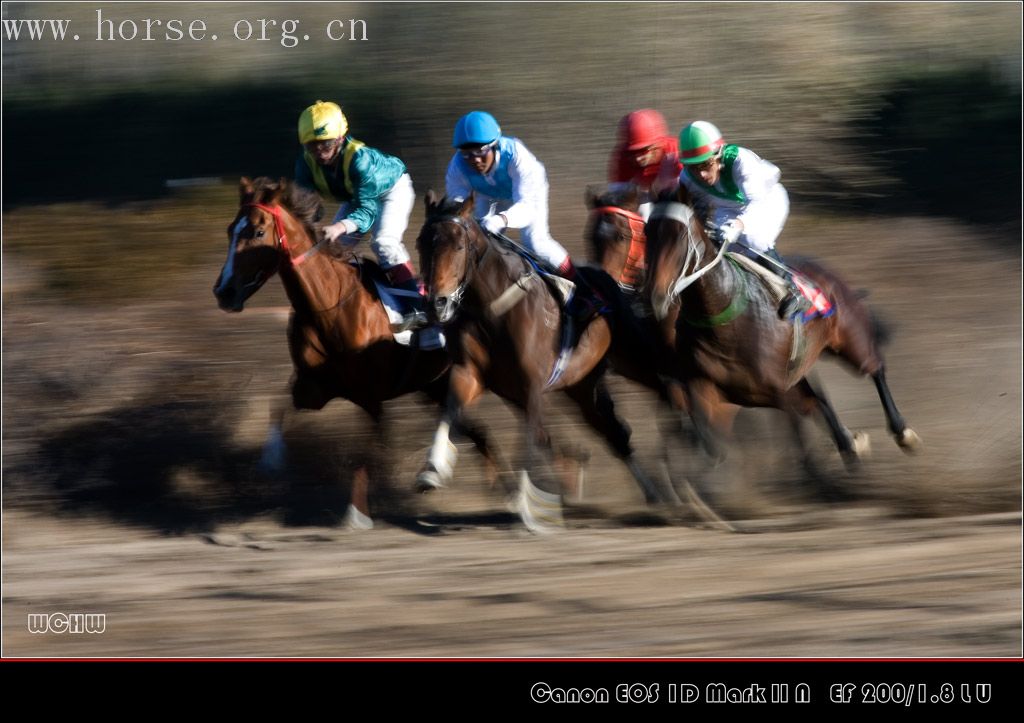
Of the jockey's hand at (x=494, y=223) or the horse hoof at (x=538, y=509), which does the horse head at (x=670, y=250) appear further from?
the horse hoof at (x=538, y=509)

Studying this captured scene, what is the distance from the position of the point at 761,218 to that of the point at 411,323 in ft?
5.98

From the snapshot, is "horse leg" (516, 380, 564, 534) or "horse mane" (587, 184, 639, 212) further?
"horse mane" (587, 184, 639, 212)

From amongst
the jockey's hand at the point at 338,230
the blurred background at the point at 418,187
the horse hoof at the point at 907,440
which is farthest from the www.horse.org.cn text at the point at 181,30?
the horse hoof at the point at 907,440

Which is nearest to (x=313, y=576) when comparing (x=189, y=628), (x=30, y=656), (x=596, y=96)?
(x=189, y=628)

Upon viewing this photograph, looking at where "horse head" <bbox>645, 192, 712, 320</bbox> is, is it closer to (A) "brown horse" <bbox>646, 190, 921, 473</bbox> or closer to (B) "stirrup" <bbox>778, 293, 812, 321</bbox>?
(A) "brown horse" <bbox>646, 190, 921, 473</bbox>

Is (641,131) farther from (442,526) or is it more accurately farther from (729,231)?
(442,526)

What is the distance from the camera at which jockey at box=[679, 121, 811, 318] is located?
633 cm

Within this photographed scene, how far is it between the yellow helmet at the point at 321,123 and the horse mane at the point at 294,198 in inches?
10.0

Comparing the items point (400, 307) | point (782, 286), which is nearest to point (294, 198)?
point (400, 307)

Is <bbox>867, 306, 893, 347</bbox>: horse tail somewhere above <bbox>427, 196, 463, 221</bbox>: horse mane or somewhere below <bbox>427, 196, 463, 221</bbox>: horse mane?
below

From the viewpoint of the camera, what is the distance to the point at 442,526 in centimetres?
712

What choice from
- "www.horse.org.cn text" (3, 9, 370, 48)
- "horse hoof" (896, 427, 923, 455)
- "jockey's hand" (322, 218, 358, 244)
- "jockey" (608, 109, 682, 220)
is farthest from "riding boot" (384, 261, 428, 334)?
"www.horse.org.cn text" (3, 9, 370, 48)

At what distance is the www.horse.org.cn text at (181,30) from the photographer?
13.9m

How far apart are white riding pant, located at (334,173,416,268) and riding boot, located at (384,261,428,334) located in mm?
42
